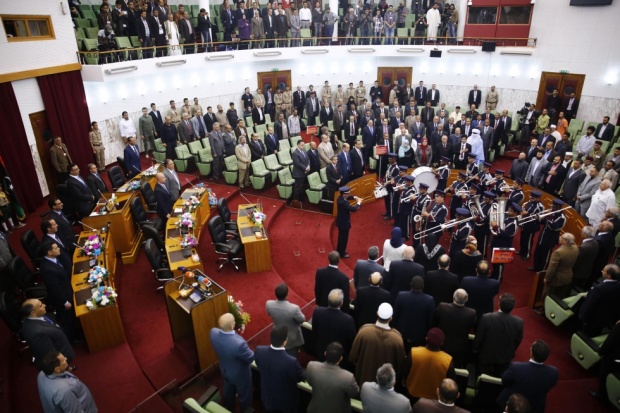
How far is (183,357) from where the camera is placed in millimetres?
5984

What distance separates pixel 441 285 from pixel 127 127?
11.4 m

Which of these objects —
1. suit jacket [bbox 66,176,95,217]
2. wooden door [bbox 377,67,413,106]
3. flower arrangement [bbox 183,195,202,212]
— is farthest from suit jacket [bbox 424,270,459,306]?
wooden door [bbox 377,67,413,106]

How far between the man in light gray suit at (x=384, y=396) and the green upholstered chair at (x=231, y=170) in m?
9.30

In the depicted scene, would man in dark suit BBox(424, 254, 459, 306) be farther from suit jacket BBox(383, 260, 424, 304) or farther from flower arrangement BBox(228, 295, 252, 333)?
flower arrangement BBox(228, 295, 252, 333)

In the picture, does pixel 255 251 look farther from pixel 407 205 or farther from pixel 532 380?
pixel 532 380

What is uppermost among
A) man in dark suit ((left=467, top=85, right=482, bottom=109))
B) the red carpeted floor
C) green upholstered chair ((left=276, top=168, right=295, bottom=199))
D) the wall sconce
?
the wall sconce

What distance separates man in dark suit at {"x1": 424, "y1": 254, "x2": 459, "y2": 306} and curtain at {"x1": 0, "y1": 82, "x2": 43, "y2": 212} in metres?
9.54

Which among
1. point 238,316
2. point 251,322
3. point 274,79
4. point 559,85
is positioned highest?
point 274,79

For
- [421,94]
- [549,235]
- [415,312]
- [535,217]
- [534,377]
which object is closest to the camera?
[534,377]

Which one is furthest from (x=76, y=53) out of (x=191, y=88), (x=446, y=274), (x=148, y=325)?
(x=446, y=274)

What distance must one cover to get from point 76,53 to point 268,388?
11462mm

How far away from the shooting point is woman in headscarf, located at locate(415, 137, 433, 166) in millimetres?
12641

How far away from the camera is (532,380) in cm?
411

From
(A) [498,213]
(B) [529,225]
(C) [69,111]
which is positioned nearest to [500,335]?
(A) [498,213]
